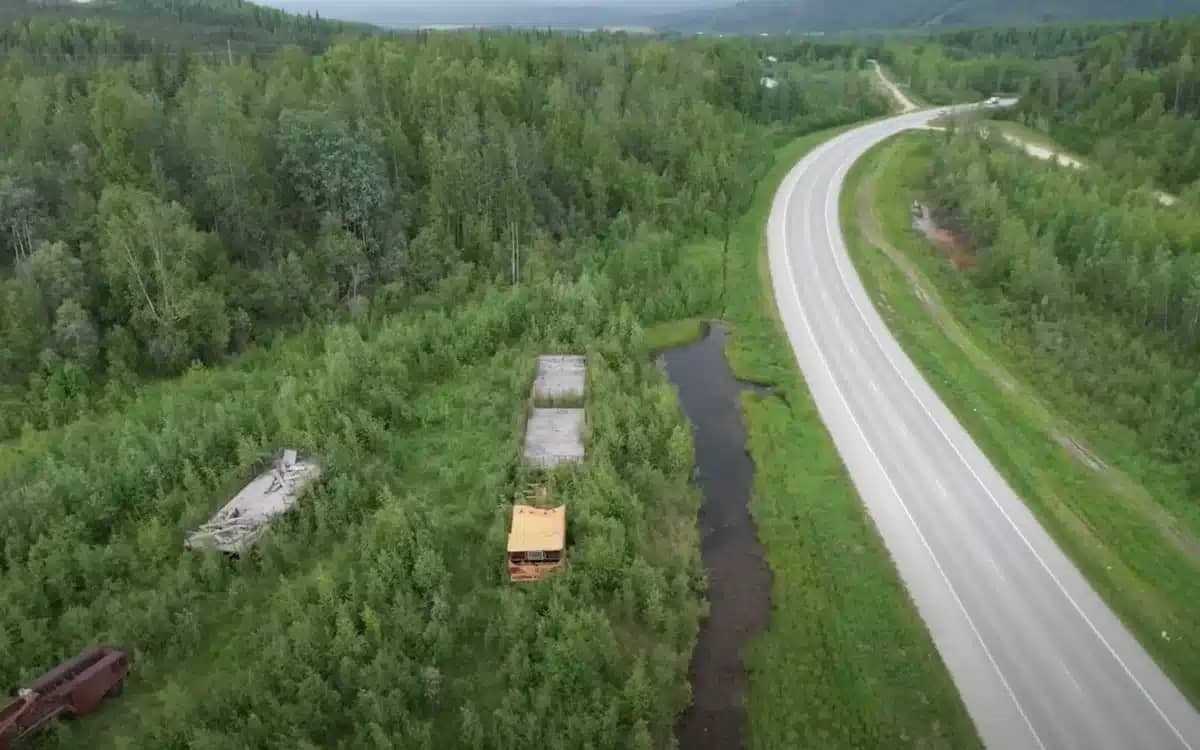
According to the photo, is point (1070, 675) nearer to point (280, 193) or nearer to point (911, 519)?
point (911, 519)

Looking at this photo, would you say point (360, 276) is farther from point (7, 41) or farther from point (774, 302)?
point (7, 41)

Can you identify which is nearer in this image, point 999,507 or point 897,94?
point 999,507

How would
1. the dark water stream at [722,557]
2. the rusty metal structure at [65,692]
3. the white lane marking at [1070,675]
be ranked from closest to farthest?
the rusty metal structure at [65,692] < the white lane marking at [1070,675] < the dark water stream at [722,557]

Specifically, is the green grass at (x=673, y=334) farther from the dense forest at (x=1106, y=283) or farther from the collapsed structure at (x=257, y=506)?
the collapsed structure at (x=257, y=506)

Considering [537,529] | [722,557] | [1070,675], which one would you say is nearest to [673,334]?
[722,557]

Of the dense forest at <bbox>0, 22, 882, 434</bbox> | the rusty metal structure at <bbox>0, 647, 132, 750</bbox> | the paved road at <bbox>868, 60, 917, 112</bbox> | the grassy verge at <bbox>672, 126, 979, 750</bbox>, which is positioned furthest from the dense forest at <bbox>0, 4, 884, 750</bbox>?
the paved road at <bbox>868, 60, 917, 112</bbox>

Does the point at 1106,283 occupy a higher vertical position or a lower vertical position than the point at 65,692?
higher

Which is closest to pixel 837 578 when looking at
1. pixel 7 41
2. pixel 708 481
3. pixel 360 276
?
pixel 708 481

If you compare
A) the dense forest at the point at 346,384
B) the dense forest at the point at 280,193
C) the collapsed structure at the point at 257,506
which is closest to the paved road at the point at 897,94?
the dense forest at the point at 280,193
